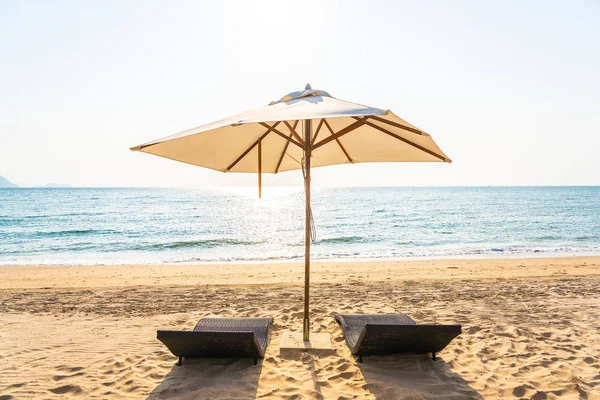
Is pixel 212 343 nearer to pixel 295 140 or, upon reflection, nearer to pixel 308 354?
pixel 308 354

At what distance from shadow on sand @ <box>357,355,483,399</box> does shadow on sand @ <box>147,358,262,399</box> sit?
1.14m

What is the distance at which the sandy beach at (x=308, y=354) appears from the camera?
3762 mm

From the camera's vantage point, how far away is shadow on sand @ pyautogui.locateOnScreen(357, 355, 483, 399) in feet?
11.8

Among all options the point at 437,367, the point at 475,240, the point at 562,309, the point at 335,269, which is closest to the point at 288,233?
the point at 475,240

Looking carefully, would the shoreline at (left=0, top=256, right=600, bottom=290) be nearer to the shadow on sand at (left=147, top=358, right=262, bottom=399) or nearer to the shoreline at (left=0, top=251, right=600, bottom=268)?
the shoreline at (left=0, top=251, right=600, bottom=268)

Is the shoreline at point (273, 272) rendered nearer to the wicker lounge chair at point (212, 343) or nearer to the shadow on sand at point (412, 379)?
the shadow on sand at point (412, 379)

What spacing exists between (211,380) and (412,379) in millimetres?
1955

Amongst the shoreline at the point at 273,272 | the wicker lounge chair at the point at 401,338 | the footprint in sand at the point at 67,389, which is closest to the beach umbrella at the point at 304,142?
the wicker lounge chair at the point at 401,338

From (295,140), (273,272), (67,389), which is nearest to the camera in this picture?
(67,389)

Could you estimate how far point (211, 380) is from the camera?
3865 millimetres

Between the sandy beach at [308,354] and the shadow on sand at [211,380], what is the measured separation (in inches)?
0.5

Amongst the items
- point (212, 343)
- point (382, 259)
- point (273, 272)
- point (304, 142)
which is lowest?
point (382, 259)

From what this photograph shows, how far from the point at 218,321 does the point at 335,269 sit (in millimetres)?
8611

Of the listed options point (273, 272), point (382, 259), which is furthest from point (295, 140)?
point (382, 259)
